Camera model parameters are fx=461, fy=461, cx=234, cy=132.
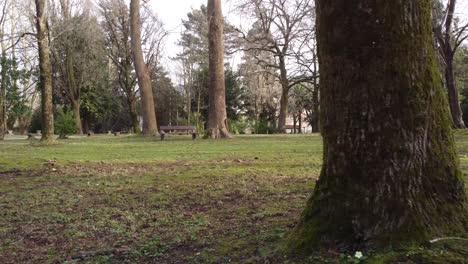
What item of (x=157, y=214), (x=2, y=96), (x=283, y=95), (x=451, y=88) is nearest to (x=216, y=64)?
(x=451, y=88)

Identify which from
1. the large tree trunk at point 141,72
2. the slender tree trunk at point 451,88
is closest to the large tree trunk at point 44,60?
the large tree trunk at point 141,72

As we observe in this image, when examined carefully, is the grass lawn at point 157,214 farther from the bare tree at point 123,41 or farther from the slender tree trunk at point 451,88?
the bare tree at point 123,41

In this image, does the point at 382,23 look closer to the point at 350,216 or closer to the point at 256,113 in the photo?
the point at 350,216

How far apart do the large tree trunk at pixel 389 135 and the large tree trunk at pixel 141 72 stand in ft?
77.8

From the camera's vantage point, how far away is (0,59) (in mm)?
28875

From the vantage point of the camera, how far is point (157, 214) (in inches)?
201

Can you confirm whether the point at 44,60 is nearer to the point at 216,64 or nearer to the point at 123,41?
the point at 216,64

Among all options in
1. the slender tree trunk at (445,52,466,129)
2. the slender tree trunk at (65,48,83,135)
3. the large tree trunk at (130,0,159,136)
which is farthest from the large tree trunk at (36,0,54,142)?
the slender tree trunk at (65,48,83,135)

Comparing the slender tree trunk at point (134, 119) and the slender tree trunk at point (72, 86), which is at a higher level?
the slender tree trunk at point (72, 86)

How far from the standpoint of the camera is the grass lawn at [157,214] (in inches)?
139

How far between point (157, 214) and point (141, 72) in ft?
71.0

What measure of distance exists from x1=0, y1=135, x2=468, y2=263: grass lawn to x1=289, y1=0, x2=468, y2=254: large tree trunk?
19 centimetres

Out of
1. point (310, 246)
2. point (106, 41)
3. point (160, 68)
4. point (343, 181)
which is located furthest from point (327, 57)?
point (160, 68)

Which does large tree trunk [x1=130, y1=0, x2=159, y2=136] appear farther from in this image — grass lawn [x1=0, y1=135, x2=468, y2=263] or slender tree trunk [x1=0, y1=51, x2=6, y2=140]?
grass lawn [x1=0, y1=135, x2=468, y2=263]
